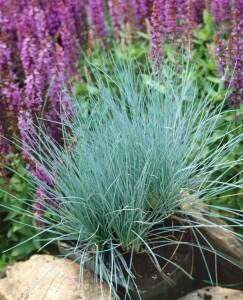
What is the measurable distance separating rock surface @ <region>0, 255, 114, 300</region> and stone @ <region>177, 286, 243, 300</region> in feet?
1.42

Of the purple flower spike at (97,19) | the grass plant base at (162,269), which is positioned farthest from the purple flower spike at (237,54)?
the purple flower spike at (97,19)

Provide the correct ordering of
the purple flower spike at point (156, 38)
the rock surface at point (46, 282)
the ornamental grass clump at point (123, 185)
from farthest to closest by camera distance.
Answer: the purple flower spike at point (156, 38) < the rock surface at point (46, 282) < the ornamental grass clump at point (123, 185)

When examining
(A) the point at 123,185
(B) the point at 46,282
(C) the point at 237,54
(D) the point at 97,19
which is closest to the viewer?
(A) the point at 123,185

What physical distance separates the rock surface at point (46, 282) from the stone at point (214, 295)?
0.43 metres

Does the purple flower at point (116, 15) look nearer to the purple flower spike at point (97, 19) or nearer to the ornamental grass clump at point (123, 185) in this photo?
the purple flower spike at point (97, 19)

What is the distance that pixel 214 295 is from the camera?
292 cm

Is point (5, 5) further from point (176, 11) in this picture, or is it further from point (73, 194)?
point (73, 194)

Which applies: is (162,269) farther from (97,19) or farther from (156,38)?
(97,19)

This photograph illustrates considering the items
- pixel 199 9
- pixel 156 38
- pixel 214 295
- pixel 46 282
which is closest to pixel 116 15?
pixel 199 9

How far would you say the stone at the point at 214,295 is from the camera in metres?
2.91

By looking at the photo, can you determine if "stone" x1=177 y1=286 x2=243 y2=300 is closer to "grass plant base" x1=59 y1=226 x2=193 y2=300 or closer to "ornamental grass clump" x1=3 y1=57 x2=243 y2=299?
"grass plant base" x1=59 y1=226 x2=193 y2=300

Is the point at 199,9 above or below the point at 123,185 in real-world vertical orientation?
above

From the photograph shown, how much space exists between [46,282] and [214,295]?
86 centimetres

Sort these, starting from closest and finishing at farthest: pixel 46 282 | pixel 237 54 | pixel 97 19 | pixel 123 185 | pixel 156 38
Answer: pixel 123 185 → pixel 46 282 → pixel 237 54 → pixel 156 38 → pixel 97 19
